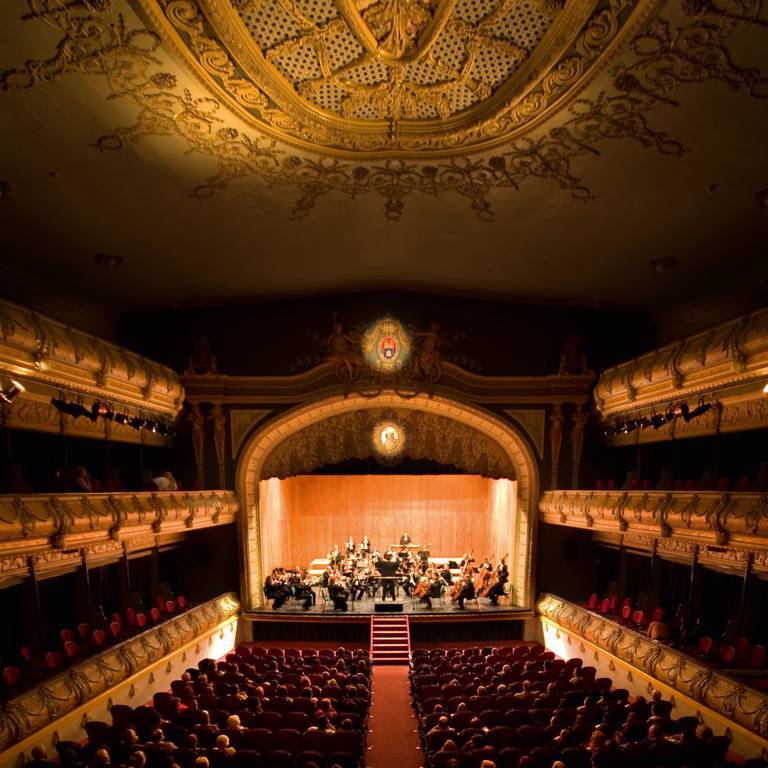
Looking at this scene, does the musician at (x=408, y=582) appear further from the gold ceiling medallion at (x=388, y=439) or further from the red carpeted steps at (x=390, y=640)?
the gold ceiling medallion at (x=388, y=439)

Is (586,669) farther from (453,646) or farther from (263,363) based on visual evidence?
(263,363)

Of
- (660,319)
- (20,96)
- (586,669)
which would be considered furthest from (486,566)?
(20,96)

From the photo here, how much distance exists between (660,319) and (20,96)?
534 inches

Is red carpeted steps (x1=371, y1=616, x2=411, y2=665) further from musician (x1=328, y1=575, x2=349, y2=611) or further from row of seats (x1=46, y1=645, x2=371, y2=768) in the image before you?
row of seats (x1=46, y1=645, x2=371, y2=768)

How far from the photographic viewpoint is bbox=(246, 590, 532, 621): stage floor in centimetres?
1535

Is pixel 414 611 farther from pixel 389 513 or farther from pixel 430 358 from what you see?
pixel 430 358

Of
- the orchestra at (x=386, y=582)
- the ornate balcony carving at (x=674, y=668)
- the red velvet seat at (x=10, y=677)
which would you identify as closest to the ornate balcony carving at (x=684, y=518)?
the ornate balcony carving at (x=674, y=668)

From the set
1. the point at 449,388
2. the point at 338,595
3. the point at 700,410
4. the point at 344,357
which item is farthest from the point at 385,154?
the point at 338,595

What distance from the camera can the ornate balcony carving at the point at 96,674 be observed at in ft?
25.1

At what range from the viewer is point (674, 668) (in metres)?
9.70

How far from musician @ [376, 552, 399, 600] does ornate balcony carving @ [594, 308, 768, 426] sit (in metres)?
6.38

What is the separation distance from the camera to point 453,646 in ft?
50.0

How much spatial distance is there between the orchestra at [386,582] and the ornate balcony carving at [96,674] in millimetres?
2327

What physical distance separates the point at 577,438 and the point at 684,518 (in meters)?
5.91
